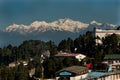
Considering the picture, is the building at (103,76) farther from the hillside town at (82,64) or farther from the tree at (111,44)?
the tree at (111,44)

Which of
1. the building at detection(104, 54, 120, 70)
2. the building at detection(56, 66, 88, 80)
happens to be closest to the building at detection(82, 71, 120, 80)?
the building at detection(56, 66, 88, 80)

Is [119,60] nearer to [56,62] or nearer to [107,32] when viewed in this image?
[56,62]

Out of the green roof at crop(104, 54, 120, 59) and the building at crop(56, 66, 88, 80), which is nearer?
the building at crop(56, 66, 88, 80)

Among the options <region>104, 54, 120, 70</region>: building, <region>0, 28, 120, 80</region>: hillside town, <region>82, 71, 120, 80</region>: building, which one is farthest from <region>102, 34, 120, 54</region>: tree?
<region>82, 71, 120, 80</region>: building

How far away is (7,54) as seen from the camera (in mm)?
112125

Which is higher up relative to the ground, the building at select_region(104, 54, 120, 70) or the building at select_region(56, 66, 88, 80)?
the building at select_region(104, 54, 120, 70)

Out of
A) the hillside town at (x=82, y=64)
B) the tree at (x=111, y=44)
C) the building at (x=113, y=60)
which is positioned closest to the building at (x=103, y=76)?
the hillside town at (x=82, y=64)

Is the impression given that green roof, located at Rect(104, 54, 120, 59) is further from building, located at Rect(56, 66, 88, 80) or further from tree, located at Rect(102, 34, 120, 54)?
building, located at Rect(56, 66, 88, 80)

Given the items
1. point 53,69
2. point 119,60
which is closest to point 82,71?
point 53,69

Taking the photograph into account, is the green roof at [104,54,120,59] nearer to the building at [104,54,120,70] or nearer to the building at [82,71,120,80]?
the building at [104,54,120,70]

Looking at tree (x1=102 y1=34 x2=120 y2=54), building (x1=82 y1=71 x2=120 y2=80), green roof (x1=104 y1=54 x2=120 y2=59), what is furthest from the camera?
tree (x1=102 y1=34 x2=120 y2=54)

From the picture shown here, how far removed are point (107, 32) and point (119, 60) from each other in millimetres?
17415

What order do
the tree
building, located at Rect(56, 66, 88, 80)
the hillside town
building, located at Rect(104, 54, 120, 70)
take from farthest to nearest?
the tree, building, located at Rect(104, 54, 120, 70), the hillside town, building, located at Rect(56, 66, 88, 80)

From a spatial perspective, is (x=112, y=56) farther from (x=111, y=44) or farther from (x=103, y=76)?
(x=103, y=76)
